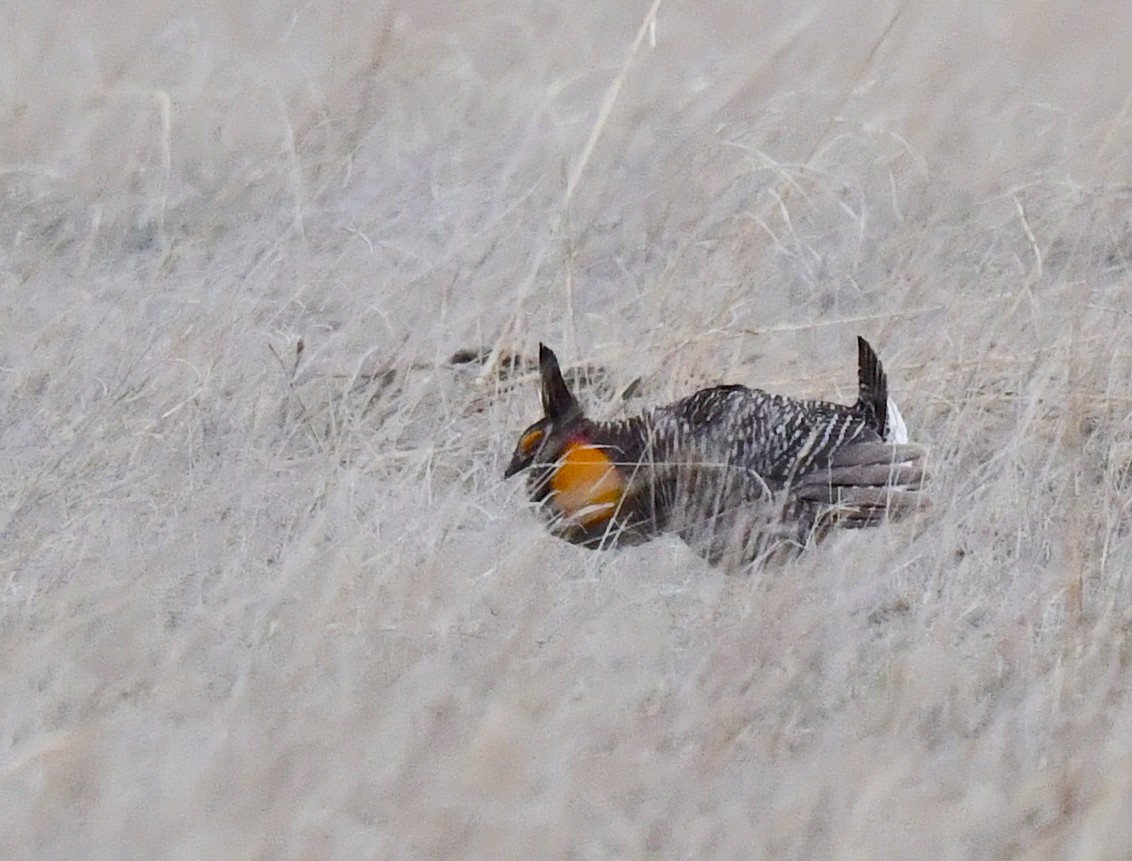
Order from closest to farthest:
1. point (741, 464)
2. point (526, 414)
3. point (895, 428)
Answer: point (741, 464), point (895, 428), point (526, 414)

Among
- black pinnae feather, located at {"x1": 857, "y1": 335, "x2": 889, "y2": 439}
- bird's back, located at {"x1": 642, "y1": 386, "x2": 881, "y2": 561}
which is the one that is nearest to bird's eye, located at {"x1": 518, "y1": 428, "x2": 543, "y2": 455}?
bird's back, located at {"x1": 642, "y1": 386, "x2": 881, "y2": 561}

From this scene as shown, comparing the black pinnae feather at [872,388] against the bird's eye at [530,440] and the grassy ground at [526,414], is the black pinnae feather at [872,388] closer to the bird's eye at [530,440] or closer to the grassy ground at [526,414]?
the grassy ground at [526,414]

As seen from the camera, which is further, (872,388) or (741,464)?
(872,388)

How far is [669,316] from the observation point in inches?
107

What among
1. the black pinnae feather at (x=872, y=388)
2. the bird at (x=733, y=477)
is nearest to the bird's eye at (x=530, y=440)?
the bird at (x=733, y=477)

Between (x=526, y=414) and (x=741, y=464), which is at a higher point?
(x=741, y=464)

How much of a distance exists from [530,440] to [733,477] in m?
0.31

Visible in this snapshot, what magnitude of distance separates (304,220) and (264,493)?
994mm

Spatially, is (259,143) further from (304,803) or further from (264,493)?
(304,803)

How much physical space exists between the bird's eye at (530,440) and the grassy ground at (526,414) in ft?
0.24

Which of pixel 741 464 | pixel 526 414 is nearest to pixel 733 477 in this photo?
pixel 741 464

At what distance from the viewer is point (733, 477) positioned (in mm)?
2092

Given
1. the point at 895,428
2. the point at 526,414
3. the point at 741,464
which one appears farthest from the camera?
the point at 526,414

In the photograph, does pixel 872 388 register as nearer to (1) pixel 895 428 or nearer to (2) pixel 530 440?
(1) pixel 895 428
